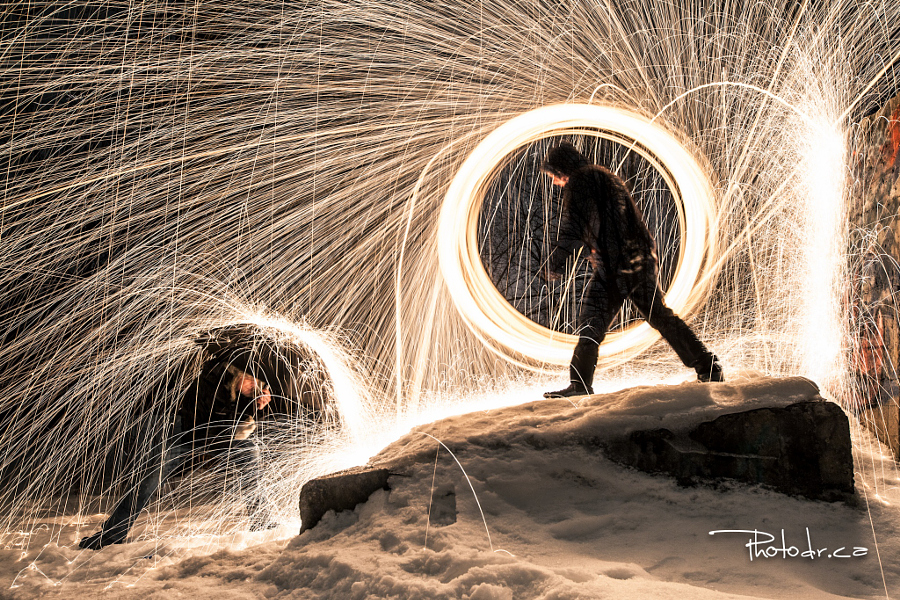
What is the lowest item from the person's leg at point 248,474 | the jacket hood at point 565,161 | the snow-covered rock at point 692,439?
the person's leg at point 248,474

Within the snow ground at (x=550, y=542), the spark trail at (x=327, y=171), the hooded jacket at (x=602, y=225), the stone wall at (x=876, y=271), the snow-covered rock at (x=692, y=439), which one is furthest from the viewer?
the spark trail at (x=327, y=171)

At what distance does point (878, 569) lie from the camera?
2.14m

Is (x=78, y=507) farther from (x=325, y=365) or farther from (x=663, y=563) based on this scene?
(x=663, y=563)

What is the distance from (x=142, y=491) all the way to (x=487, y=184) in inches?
135

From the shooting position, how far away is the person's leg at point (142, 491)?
11.9 ft

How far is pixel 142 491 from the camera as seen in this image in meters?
3.63

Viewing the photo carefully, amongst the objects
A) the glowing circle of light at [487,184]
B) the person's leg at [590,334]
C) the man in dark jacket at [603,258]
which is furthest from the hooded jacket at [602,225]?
the glowing circle of light at [487,184]

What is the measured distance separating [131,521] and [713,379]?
12.0 ft

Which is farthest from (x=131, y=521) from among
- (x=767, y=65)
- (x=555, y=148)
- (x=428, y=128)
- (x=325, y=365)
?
(x=767, y=65)

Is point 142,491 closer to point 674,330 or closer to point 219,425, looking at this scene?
point 219,425

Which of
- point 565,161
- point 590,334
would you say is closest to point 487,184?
point 565,161

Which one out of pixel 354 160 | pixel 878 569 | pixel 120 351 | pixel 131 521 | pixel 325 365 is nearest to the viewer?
pixel 878 569

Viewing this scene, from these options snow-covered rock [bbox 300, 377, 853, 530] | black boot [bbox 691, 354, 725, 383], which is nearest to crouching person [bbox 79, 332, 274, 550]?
snow-covered rock [bbox 300, 377, 853, 530]

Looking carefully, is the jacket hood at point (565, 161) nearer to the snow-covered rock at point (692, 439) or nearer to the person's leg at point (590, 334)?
the person's leg at point (590, 334)
